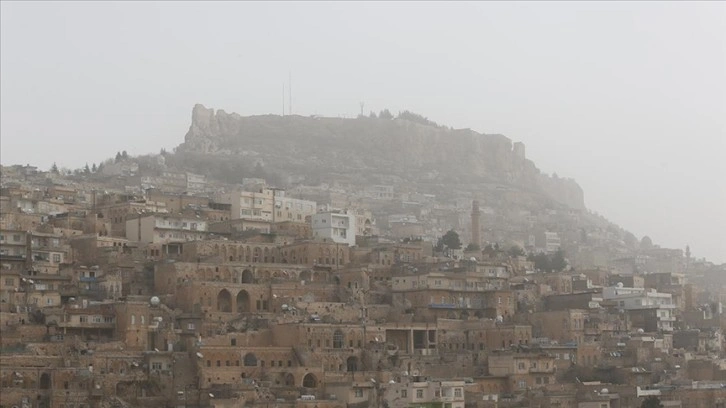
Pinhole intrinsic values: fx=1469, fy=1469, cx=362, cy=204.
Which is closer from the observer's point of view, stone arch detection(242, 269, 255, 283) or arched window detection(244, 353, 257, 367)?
arched window detection(244, 353, 257, 367)

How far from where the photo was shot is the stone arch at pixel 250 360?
4375 cm

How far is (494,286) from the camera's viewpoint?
5459 cm

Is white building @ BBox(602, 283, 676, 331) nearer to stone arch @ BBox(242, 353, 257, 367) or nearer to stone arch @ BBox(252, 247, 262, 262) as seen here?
stone arch @ BBox(252, 247, 262, 262)

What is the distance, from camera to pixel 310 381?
4391 cm

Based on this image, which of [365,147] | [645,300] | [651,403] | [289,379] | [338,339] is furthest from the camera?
[365,147]

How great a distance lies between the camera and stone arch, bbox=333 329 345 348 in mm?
46906

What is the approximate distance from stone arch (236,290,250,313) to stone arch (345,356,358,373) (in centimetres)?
458

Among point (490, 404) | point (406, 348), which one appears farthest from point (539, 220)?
point (490, 404)

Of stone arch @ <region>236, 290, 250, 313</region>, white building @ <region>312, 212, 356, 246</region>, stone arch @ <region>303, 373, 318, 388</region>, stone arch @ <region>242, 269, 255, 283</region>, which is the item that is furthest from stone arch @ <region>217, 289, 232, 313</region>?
white building @ <region>312, 212, 356, 246</region>

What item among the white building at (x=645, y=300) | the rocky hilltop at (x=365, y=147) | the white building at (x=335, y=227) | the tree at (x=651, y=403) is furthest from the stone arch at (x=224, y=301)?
the rocky hilltop at (x=365, y=147)

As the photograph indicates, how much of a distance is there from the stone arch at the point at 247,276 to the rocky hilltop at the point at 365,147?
143 feet

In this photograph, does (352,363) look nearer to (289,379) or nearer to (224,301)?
(289,379)

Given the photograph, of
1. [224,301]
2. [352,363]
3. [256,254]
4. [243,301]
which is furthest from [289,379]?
[256,254]

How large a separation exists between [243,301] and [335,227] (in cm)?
1021
